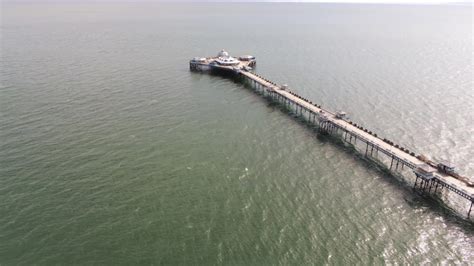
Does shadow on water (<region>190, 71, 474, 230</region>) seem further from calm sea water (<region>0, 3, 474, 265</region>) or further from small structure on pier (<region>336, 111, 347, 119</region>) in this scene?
small structure on pier (<region>336, 111, 347, 119</region>)

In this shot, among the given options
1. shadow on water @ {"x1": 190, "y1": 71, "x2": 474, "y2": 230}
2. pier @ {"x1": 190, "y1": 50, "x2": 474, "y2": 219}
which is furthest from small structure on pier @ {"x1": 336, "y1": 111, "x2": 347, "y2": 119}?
shadow on water @ {"x1": 190, "y1": 71, "x2": 474, "y2": 230}

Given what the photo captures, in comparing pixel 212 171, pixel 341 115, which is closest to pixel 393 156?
pixel 341 115

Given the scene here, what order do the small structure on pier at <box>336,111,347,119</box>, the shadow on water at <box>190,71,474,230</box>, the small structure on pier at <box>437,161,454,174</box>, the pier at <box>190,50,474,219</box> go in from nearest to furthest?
the shadow on water at <box>190,71,474,230</box> → the pier at <box>190,50,474,219</box> → the small structure on pier at <box>437,161,454,174</box> → the small structure on pier at <box>336,111,347,119</box>

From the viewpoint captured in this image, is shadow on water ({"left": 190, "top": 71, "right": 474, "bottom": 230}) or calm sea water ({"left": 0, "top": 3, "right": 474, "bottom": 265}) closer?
calm sea water ({"left": 0, "top": 3, "right": 474, "bottom": 265})

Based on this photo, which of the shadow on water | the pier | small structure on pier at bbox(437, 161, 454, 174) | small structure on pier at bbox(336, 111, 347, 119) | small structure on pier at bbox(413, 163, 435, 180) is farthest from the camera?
small structure on pier at bbox(336, 111, 347, 119)

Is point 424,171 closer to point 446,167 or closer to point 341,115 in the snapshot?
point 446,167

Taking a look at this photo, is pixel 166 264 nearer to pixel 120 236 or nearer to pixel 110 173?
pixel 120 236

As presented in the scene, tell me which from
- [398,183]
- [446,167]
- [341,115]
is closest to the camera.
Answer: [446,167]

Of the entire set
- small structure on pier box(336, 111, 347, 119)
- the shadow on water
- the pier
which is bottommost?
the shadow on water
